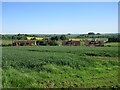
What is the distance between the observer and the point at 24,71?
40.5 feet

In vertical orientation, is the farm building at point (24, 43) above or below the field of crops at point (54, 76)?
above

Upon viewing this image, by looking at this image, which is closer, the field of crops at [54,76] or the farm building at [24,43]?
the field of crops at [54,76]

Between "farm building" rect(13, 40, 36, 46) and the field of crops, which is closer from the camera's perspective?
the field of crops

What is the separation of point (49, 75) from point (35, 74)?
2.25 feet

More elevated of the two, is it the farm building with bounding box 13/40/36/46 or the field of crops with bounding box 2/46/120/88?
the farm building with bounding box 13/40/36/46

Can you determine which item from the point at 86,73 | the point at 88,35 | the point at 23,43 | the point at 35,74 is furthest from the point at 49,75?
the point at 88,35

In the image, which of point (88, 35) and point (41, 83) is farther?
point (88, 35)

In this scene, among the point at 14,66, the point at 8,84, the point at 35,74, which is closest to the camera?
the point at 8,84

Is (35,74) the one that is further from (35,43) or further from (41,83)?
(35,43)

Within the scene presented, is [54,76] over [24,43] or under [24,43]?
under

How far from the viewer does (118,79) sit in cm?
1200

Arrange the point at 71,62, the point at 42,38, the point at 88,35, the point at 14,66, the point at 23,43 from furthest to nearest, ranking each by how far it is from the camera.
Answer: the point at 88,35
the point at 42,38
the point at 23,43
the point at 71,62
the point at 14,66

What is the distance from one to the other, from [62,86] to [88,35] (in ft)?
140

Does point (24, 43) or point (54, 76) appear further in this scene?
point (24, 43)
